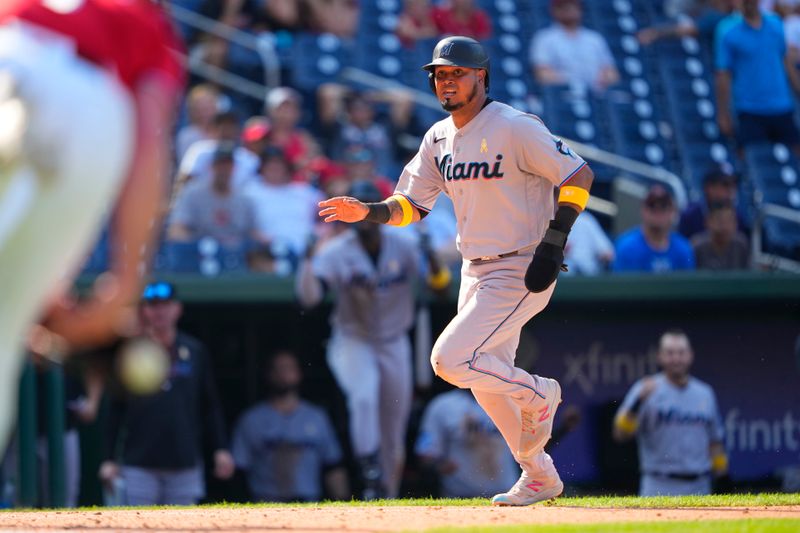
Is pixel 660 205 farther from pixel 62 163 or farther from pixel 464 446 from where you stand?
pixel 62 163

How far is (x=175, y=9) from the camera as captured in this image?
1132 centimetres

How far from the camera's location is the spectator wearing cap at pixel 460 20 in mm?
11773

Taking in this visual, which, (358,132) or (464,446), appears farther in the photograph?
(358,132)

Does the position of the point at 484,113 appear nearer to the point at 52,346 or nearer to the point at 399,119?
the point at 52,346

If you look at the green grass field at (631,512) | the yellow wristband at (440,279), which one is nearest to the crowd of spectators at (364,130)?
the yellow wristband at (440,279)

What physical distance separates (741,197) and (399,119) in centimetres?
271

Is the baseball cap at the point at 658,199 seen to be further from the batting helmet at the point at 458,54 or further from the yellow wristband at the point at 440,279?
the batting helmet at the point at 458,54

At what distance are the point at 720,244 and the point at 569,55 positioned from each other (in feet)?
9.71

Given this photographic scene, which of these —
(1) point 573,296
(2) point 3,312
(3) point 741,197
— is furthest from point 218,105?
(2) point 3,312

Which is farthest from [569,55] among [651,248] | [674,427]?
[674,427]

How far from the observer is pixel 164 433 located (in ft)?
26.9

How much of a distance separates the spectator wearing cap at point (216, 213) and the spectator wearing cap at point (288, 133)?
0.74m

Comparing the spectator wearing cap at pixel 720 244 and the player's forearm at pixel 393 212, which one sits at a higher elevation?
the spectator wearing cap at pixel 720 244

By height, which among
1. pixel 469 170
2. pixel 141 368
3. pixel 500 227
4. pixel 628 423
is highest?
pixel 469 170
